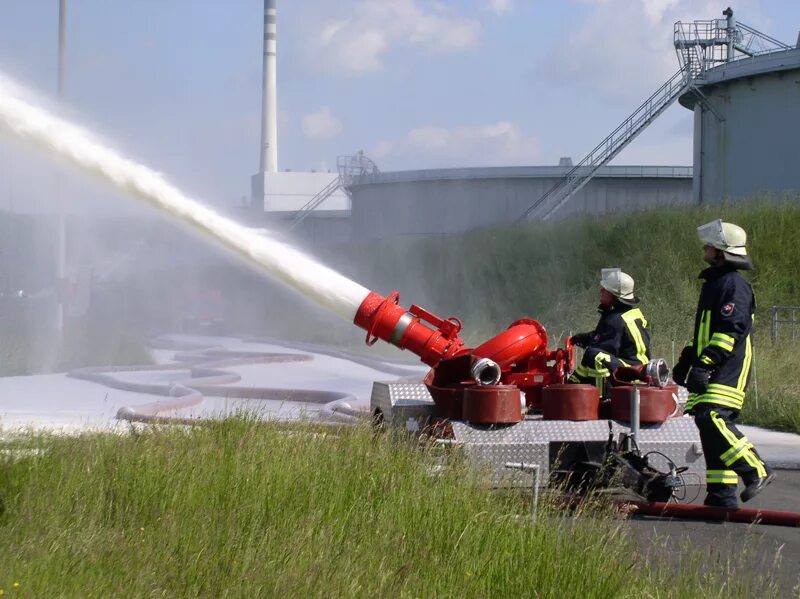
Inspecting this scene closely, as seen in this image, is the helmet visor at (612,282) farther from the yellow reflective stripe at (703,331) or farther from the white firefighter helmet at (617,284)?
the yellow reflective stripe at (703,331)

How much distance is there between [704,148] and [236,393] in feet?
61.3

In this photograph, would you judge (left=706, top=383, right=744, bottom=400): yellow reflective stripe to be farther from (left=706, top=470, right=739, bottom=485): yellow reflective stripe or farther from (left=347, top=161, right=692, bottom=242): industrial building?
(left=347, top=161, right=692, bottom=242): industrial building

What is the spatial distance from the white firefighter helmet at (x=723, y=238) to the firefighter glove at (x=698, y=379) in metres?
0.75

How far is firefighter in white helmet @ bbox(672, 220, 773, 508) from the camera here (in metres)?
6.33

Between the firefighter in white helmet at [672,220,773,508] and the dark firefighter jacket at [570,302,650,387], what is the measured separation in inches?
37.0

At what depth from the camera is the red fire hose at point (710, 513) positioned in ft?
20.3

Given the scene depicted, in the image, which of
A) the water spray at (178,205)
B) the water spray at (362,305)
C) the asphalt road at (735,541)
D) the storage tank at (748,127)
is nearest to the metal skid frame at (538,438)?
the water spray at (362,305)

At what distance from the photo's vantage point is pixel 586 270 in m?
22.6

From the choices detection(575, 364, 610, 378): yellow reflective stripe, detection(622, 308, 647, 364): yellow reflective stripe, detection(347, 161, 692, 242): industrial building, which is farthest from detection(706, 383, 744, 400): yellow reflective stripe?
detection(347, 161, 692, 242): industrial building

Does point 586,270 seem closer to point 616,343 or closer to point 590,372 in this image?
point 616,343

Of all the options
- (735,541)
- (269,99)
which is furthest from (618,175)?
(735,541)

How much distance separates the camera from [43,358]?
656 inches

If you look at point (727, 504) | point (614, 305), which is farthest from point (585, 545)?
point (614, 305)

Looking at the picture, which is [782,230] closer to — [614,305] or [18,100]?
[614,305]
